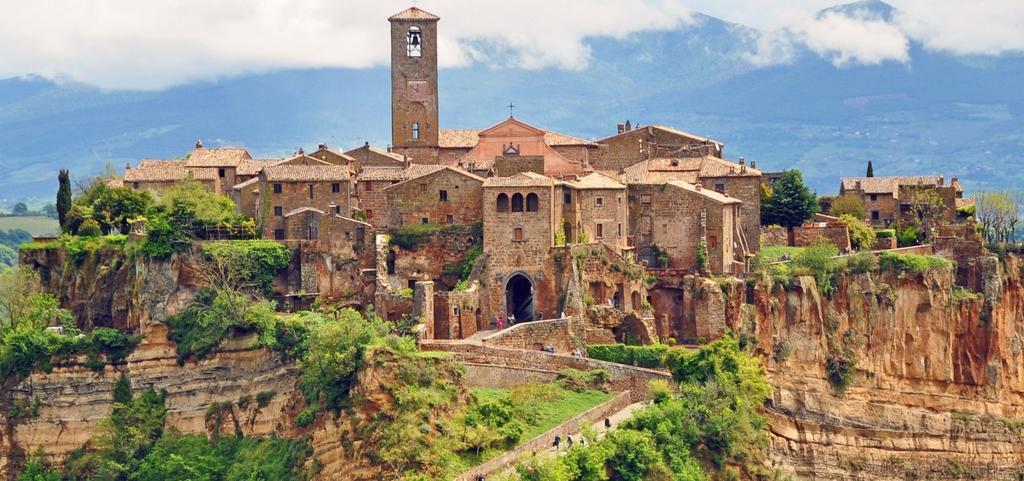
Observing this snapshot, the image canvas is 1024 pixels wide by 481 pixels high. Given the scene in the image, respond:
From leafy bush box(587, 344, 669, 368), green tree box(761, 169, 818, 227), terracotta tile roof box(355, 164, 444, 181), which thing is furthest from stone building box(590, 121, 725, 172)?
leafy bush box(587, 344, 669, 368)

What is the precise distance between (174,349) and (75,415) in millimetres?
5463

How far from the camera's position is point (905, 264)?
84.9 metres

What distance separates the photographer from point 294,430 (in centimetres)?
7219

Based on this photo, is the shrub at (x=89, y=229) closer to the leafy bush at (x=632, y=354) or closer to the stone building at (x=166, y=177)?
the stone building at (x=166, y=177)

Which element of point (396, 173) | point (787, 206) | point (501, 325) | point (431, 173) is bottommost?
point (501, 325)

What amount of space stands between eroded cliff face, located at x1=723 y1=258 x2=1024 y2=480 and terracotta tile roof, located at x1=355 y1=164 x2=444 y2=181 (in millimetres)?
15064

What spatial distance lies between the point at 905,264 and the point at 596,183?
1631cm

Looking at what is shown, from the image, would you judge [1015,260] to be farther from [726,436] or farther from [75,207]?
[75,207]

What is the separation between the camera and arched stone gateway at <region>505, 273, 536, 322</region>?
7656 centimetres

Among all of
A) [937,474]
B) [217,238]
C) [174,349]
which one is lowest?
[937,474]

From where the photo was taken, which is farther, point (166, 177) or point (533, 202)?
point (166, 177)

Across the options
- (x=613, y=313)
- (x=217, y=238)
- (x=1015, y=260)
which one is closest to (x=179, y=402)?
(x=217, y=238)

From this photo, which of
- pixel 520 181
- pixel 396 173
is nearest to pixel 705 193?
pixel 520 181

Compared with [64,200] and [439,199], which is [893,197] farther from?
[64,200]
